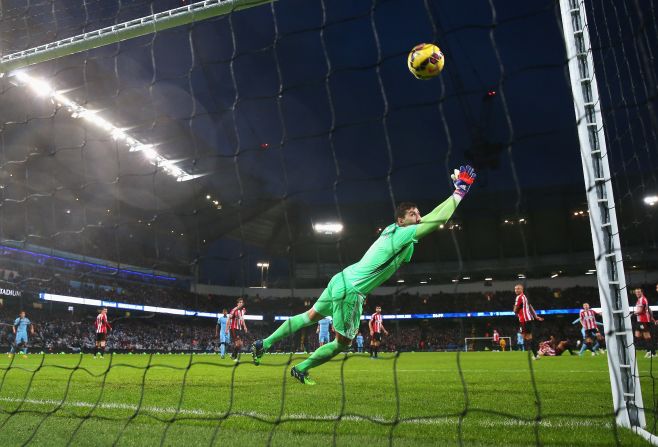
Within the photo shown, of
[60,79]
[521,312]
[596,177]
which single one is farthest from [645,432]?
[60,79]

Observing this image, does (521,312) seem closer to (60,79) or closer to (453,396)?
(453,396)

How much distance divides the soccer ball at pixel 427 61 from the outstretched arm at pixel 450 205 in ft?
3.64

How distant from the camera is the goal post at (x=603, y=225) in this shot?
3186 millimetres

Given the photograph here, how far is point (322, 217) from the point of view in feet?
115

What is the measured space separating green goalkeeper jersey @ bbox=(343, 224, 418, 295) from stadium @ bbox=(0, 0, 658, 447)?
0.03m

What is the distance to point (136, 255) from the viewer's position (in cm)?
2705

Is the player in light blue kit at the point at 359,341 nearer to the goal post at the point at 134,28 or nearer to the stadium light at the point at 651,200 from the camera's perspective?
the stadium light at the point at 651,200

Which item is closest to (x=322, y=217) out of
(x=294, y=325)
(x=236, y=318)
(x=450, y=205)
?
(x=236, y=318)

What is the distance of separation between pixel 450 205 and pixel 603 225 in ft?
4.12

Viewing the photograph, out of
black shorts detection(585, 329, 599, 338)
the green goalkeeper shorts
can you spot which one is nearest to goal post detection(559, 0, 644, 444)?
the green goalkeeper shorts

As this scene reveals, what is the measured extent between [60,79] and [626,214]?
3146cm

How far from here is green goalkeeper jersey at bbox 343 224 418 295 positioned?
4.59 meters

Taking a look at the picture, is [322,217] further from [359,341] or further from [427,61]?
[427,61]

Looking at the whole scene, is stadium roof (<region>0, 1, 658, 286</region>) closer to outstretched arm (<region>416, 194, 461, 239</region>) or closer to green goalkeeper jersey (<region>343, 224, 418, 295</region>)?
green goalkeeper jersey (<region>343, 224, 418, 295</region>)
